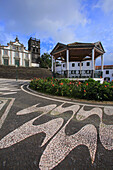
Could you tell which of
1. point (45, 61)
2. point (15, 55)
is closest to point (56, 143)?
point (15, 55)

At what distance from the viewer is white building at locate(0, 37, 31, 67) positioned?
37.2 metres

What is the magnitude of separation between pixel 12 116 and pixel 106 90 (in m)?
4.79

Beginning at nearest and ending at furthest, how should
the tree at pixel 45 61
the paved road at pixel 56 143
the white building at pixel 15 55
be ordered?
1. the paved road at pixel 56 143
2. the white building at pixel 15 55
3. the tree at pixel 45 61

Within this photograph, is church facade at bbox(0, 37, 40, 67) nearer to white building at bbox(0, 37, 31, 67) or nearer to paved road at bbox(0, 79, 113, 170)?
white building at bbox(0, 37, 31, 67)

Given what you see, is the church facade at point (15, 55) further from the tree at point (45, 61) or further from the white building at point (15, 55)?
the tree at point (45, 61)

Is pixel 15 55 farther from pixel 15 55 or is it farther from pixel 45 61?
pixel 45 61

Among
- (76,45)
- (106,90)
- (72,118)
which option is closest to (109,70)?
(76,45)

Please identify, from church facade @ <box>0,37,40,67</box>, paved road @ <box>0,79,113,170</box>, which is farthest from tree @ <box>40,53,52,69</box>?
paved road @ <box>0,79,113,170</box>

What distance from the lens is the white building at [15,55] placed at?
122 ft

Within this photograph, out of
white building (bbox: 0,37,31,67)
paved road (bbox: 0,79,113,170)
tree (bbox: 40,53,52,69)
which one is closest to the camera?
paved road (bbox: 0,79,113,170)

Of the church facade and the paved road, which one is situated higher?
the church facade

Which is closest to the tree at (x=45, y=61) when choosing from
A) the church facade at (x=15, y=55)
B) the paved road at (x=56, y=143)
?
the church facade at (x=15, y=55)

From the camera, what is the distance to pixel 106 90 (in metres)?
4.77

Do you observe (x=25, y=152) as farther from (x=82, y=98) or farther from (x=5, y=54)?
(x=5, y=54)
